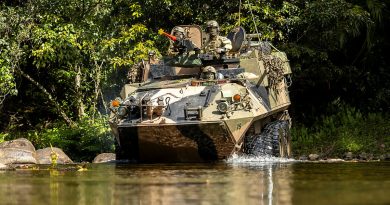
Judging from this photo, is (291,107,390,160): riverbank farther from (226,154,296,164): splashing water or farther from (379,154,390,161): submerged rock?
(226,154,296,164): splashing water

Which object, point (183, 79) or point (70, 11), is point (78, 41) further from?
point (183, 79)

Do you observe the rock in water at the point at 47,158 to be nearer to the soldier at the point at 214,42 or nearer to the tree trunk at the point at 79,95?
the soldier at the point at 214,42

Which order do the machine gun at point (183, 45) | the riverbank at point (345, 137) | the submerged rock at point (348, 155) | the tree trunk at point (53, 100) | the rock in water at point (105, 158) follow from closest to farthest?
the machine gun at point (183, 45)
the rock in water at point (105, 158)
the submerged rock at point (348, 155)
the riverbank at point (345, 137)
the tree trunk at point (53, 100)

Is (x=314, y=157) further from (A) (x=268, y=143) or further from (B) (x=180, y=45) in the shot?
(B) (x=180, y=45)

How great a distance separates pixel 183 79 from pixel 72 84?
28.5 feet

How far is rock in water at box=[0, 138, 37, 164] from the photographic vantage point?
16547mm

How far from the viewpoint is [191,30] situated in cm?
1877

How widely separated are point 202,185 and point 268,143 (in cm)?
585

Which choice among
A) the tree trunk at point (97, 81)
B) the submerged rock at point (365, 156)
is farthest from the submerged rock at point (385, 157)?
the tree trunk at point (97, 81)

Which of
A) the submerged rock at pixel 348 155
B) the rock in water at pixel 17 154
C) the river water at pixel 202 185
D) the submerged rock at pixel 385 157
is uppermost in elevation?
the rock in water at pixel 17 154

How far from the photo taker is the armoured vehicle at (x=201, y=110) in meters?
14.0

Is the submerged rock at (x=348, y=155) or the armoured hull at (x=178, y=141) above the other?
the armoured hull at (x=178, y=141)

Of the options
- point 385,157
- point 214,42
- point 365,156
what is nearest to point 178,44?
point 214,42

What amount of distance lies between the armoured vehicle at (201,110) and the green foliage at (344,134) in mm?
3729
